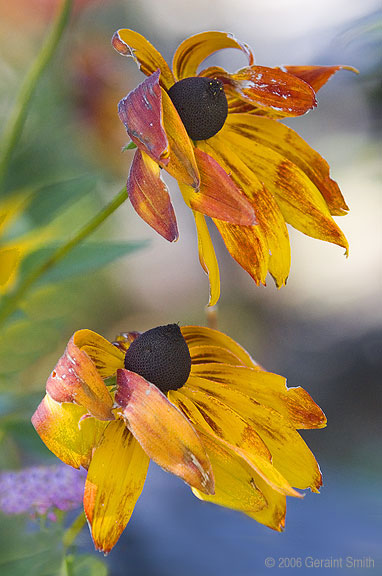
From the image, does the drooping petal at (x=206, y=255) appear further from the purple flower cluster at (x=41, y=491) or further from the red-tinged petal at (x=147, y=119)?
the purple flower cluster at (x=41, y=491)

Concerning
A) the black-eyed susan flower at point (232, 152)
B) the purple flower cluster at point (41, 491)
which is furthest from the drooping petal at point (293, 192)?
the purple flower cluster at point (41, 491)

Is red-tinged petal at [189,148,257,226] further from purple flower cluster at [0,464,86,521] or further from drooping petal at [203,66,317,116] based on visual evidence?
purple flower cluster at [0,464,86,521]

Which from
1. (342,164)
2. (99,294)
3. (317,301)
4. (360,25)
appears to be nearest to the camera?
(360,25)

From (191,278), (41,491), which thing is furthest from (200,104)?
(191,278)

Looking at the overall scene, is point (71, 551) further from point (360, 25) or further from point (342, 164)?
point (342, 164)

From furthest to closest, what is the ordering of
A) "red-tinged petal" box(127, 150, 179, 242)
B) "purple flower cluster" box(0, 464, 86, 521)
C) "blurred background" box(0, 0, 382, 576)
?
"blurred background" box(0, 0, 382, 576)
"purple flower cluster" box(0, 464, 86, 521)
"red-tinged petal" box(127, 150, 179, 242)

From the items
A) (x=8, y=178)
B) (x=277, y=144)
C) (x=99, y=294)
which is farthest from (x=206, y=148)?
(x=99, y=294)

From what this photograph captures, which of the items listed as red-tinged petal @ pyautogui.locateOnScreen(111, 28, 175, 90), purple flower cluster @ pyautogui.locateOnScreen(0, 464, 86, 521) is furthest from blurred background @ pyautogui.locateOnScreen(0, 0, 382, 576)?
red-tinged petal @ pyautogui.locateOnScreen(111, 28, 175, 90)
